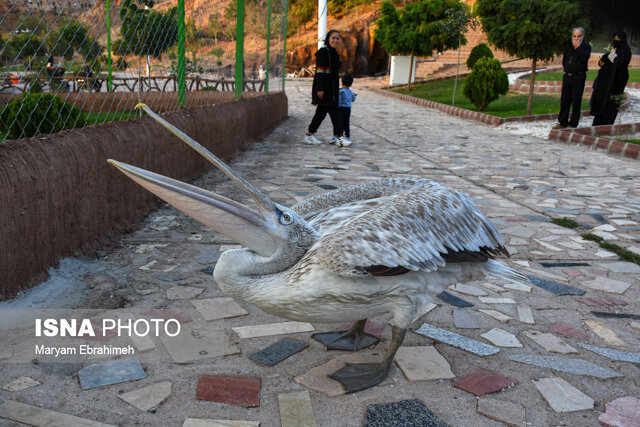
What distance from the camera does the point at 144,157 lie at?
496 cm

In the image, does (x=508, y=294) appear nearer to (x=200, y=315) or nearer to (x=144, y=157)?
(x=200, y=315)

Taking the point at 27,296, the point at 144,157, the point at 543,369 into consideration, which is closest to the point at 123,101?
the point at 144,157

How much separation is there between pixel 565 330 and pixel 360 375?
1424 mm

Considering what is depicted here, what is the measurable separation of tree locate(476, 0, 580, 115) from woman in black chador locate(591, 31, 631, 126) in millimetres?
1276

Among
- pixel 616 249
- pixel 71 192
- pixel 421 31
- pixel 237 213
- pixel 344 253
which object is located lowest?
pixel 616 249

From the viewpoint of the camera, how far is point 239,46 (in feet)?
29.1

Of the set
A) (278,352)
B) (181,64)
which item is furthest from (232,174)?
(181,64)

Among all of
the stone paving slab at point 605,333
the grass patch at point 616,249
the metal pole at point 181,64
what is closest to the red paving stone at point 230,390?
the stone paving slab at point 605,333

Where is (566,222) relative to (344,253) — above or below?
below

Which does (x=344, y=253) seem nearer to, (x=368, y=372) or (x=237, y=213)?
(x=237, y=213)

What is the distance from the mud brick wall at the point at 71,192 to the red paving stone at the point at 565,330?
321 centimetres

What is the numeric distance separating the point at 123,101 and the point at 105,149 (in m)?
1.80

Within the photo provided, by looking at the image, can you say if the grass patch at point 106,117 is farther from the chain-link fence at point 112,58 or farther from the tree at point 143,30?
the tree at point 143,30

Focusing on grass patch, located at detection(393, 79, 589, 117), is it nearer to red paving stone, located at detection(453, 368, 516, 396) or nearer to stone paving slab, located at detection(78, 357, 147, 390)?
red paving stone, located at detection(453, 368, 516, 396)
